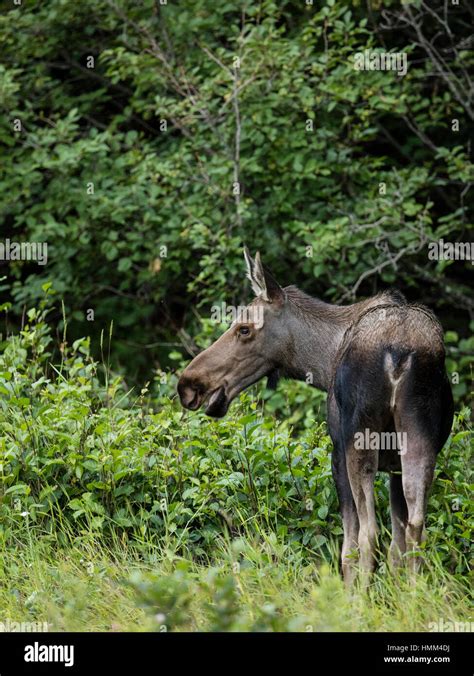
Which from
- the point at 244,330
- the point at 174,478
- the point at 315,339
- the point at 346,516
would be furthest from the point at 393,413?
the point at 174,478

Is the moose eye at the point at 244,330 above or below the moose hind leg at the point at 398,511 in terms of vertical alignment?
above

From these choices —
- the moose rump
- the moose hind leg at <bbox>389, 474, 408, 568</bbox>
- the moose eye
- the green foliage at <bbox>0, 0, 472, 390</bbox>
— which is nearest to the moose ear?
the moose eye

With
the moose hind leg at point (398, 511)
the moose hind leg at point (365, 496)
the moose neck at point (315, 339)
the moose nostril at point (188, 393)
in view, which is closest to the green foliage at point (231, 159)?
the moose neck at point (315, 339)

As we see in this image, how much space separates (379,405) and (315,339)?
4.13 feet

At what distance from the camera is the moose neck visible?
6805 mm

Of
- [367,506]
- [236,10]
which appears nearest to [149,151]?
[236,10]

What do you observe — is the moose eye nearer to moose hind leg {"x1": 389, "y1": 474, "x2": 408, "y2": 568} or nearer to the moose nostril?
the moose nostril

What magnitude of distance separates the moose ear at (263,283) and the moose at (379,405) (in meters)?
0.03

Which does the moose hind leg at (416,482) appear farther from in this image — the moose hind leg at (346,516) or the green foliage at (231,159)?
the green foliage at (231,159)

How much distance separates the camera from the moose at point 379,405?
18.3 feet

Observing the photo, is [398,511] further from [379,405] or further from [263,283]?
[263,283]

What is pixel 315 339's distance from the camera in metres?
6.84

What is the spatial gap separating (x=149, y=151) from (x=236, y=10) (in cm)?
176

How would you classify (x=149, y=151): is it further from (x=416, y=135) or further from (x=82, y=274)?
(x=416, y=135)
